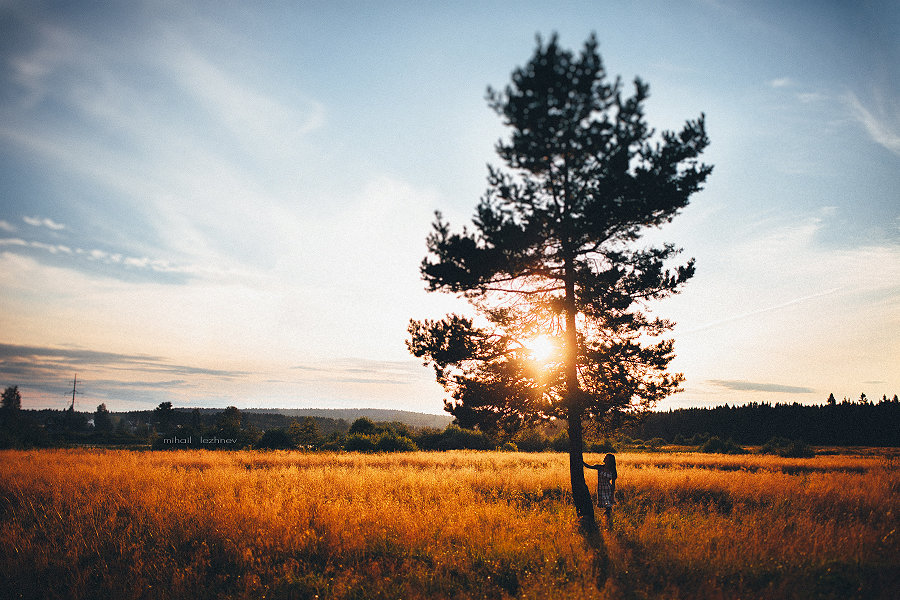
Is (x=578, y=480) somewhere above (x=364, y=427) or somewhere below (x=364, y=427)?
above

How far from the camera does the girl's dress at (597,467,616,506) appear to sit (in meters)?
7.73

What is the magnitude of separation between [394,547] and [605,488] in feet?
14.0

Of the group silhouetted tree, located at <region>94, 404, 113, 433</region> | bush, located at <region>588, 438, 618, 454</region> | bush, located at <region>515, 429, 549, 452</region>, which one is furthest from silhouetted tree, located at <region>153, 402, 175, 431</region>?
bush, located at <region>588, 438, 618, 454</region>

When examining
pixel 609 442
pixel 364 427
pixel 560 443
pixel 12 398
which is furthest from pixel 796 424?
pixel 12 398

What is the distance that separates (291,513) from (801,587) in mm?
7954

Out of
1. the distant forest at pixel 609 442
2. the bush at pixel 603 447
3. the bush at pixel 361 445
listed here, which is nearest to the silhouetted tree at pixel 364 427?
the distant forest at pixel 609 442

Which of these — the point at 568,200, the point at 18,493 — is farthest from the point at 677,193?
the point at 18,493

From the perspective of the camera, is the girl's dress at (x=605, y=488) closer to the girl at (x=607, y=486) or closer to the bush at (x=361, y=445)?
the girl at (x=607, y=486)

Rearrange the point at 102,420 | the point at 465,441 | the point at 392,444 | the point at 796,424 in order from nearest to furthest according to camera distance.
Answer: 1. the point at 392,444
2. the point at 465,441
3. the point at 796,424
4. the point at 102,420

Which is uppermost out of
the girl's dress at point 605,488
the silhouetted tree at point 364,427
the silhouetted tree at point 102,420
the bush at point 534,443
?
the girl's dress at point 605,488

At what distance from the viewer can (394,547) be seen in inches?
250

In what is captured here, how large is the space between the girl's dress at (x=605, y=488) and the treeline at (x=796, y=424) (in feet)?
237

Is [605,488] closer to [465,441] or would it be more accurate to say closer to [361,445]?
[361,445]

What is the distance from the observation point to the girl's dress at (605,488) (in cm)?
773
